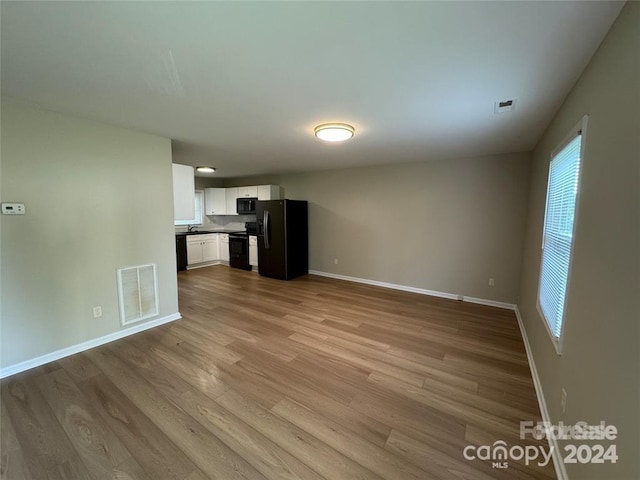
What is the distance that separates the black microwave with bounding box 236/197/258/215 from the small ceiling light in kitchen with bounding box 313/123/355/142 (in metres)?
4.15

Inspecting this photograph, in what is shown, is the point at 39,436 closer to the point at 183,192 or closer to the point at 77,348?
the point at 77,348

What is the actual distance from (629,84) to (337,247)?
4.73 m

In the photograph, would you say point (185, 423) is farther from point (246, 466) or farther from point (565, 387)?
point (565, 387)

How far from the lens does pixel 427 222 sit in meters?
4.50

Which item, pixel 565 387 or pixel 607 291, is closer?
pixel 607 291

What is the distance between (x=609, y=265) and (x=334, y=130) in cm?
224

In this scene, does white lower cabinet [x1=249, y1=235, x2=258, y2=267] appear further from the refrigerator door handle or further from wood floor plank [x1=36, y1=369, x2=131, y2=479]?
wood floor plank [x1=36, y1=369, x2=131, y2=479]

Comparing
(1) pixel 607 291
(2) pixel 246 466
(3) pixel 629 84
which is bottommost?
(2) pixel 246 466

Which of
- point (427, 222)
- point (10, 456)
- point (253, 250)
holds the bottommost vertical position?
point (10, 456)

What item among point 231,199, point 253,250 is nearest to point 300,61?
point 253,250

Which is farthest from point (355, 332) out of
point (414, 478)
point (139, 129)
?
point (139, 129)

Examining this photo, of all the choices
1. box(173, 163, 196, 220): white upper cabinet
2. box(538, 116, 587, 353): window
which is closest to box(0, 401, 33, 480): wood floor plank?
box(173, 163, 196, 220): white upper cabinet

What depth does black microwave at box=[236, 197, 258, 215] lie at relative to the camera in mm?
6520

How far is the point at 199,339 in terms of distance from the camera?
2.94 metres
